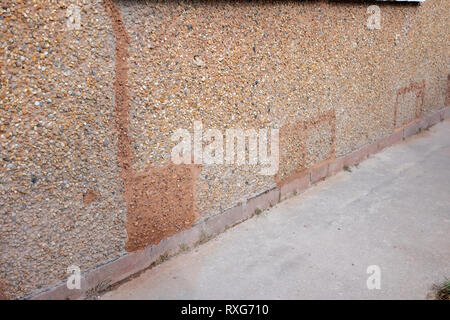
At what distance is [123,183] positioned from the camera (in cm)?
281

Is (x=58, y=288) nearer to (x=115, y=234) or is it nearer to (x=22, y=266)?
(x=22, y=266)

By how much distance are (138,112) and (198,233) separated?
1129 millimetres

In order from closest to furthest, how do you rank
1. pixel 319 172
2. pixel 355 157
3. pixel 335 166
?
pixel 319 172
pixel 335 166
pixel 355 157

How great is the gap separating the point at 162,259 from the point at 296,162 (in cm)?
172

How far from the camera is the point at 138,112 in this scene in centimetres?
278

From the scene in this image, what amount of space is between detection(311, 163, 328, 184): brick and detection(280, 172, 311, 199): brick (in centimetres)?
8

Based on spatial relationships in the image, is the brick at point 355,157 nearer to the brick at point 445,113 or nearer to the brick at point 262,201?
the brick at point 262,201

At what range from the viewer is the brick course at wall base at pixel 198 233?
2.75m

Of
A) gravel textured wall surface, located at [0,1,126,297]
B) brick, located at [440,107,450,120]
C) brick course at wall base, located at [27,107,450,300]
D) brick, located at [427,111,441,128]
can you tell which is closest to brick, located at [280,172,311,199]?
brick course at wall base, located at [27,107,450,300]

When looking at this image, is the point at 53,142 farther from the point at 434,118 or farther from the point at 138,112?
the point at 434,118

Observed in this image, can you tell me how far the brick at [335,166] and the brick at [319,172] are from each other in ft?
0.26

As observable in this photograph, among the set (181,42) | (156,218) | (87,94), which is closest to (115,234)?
(156,218)

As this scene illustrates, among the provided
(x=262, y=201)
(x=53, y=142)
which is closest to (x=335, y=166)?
(x=262, y=201)

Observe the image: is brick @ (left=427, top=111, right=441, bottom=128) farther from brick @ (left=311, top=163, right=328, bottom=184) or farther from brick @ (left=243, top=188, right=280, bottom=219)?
brick @ (left=243, top=188, right=280, bottom=219)
